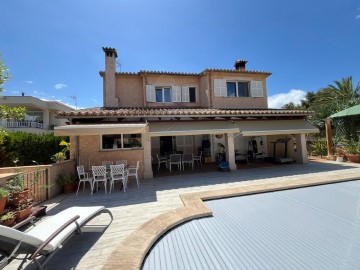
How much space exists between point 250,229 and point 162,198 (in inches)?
200

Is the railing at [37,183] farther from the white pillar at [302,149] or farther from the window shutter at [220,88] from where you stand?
the white pillar at [302,149]

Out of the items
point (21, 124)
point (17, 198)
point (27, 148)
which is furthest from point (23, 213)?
point (21, 124)

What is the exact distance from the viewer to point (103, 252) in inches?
204

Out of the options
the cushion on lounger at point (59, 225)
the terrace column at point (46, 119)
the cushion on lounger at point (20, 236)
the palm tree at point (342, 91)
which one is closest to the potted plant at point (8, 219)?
the cushion on lounger at point (59, 225)

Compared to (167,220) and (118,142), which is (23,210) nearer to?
(167,220)

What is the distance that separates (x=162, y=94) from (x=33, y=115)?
3637cm

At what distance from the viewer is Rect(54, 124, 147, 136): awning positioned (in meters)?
11.0

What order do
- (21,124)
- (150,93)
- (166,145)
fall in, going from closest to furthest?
(150,93) < (166,145) < (21,124)

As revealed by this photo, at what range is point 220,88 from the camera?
72.8 feet

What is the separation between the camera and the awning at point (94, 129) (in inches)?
432

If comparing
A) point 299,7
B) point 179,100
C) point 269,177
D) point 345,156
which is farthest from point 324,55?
point 269,177

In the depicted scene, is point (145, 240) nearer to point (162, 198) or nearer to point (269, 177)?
point (162, 198)

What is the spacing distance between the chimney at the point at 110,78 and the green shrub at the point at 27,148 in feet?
31.9

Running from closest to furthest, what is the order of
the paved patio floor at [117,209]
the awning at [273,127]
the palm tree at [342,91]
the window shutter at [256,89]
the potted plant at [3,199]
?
the paved patio floor at [117,209]
the potted plant at [3,199]
the awning at [273,127]
the window shutter at [256,89]
the palm tree at [342,91]
